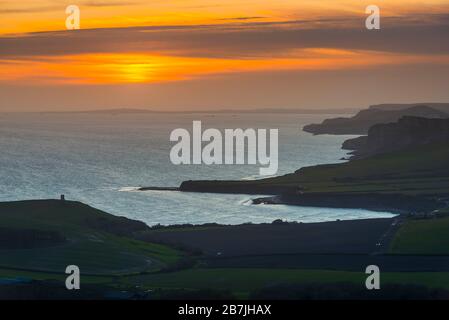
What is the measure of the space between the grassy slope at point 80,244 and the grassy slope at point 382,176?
33.1 meters

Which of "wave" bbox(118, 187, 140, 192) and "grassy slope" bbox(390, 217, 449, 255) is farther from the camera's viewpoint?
"wave" bbox(118, 187, 140, 192)

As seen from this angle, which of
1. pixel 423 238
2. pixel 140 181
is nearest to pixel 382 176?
pixel 140 181

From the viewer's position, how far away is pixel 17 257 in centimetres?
5678

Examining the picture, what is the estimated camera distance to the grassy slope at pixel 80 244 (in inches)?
2178

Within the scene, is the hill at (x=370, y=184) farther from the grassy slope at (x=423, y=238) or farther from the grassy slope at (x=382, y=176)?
the grassy slope at (x=423, y=238)

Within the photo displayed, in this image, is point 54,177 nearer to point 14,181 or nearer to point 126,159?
point 14,181

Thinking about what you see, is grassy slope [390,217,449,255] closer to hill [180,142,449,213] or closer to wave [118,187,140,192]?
hill [180,142,449,213]

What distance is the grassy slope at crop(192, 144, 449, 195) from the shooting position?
10544 cm

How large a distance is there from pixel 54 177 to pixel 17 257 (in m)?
71.9

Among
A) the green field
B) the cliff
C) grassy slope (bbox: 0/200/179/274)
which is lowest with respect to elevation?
the green field

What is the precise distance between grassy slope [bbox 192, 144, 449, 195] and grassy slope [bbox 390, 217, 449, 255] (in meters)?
27.0

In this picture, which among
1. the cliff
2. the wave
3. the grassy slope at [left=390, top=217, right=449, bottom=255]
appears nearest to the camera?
the grassy slope at [left=390, top=217, right=449, bottom=255]

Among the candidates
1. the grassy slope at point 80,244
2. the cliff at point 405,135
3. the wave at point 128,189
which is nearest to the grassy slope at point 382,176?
the wave at point 128,189

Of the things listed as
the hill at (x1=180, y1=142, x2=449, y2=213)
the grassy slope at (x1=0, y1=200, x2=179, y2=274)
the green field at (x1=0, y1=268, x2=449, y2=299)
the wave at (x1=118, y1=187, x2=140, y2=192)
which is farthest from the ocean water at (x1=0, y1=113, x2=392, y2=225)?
the green field at (x1=0, y1=268, x2=449, y2=299)
